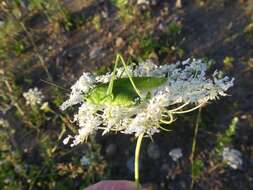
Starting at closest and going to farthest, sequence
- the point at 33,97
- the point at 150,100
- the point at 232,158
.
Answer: the point at 150,100, the point at 232,158, the point at 33,97

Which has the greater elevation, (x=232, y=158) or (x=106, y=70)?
(x=106, y=70)

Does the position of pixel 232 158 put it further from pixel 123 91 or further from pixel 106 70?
pixel 123 91

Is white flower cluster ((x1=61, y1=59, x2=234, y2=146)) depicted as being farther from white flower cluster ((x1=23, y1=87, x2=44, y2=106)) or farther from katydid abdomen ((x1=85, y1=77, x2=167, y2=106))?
white flower cluster ((x1=23, y1=87, x2=44, y2=106))

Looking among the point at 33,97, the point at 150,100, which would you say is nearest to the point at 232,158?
the point at 33,97

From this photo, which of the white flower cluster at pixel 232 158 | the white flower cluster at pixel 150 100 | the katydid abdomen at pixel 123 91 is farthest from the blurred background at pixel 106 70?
the katydid abdomen at pixel 123 91

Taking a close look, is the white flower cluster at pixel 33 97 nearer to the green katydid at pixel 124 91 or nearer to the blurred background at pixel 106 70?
the blurred background at pixel 106 70

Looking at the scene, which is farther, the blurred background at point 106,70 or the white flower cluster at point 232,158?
the blurred background at point 106,70

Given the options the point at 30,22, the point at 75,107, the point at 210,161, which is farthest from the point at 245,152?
the point at 30,22
